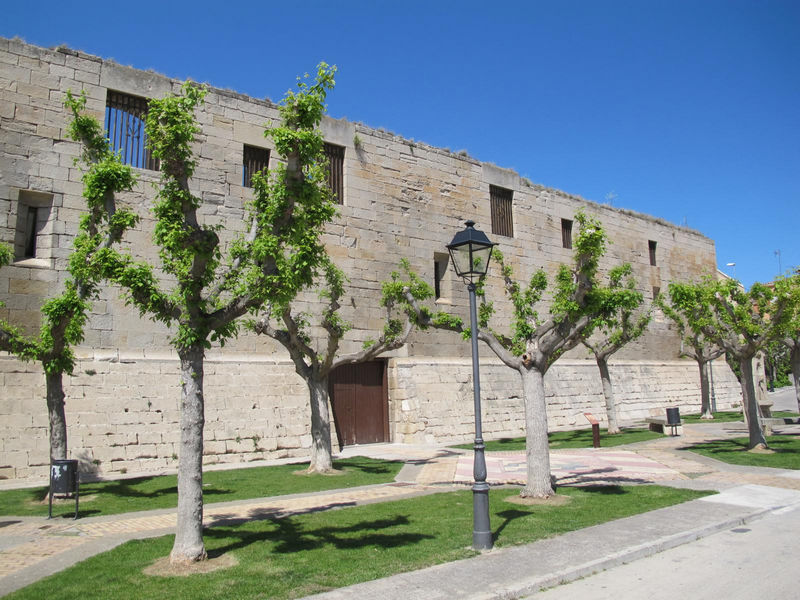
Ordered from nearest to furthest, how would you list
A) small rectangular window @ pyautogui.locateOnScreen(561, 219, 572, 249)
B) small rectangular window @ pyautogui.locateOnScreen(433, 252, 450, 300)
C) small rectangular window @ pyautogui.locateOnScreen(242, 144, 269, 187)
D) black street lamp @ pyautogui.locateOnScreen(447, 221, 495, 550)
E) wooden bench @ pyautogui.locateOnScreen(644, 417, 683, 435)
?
1. black street lamp @ pyautogui.locateOnScreen(447, 221, 495, 550)
2. small rectangular window @ pyautogui.locateOnScreen(242, 144, 269, 187)
3. wooden bench @ pyautogui.locateOnScreen(644, 417, 683, 435)
4. small rectangular window @ pyautogui.locateOnScreen(433, 252, 450, 300)
5. small rectangular window @ pyautogui.locateOnScreen(561, 219, 572, 249)

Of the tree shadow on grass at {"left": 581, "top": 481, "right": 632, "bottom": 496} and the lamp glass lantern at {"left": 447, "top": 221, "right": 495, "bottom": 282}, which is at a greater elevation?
the lamp glass lantern at {"left": 447, "top": 221, "right": 495, "bottom": 282}

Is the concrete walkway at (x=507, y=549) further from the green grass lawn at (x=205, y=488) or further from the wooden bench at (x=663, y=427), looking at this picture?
the wooden bench at (x=663, y=427)

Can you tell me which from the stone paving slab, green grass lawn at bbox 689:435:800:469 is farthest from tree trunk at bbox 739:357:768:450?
the stone paving slab

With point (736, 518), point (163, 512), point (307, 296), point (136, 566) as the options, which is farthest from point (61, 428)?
point (736, 518)

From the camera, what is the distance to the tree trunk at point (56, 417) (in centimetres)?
930

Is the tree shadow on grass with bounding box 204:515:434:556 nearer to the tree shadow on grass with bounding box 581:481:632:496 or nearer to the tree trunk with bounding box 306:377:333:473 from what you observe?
the tree shadow on grass with bounding box 581:481:632:496

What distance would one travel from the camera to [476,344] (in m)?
7.18

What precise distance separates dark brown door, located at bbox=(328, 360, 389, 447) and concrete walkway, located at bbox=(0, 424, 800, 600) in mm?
3319

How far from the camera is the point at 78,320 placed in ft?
30.8

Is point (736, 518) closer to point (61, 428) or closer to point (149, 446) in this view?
point (61, 428)

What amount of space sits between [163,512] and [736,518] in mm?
7736

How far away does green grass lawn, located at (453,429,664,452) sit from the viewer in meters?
16.1

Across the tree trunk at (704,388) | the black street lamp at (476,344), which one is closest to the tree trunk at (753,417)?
the tree trunk at (704,388)

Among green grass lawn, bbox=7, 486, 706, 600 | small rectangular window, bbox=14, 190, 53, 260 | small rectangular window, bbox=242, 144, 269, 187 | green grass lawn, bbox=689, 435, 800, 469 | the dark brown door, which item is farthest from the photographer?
the dark brown door
